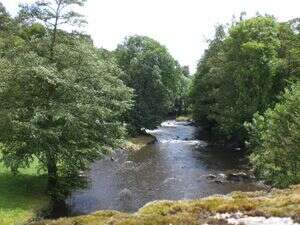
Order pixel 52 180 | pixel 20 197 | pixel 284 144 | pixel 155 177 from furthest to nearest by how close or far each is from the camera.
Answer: pixel 155 177, pixel 52 180, pixel 284 144, pixel 20 197

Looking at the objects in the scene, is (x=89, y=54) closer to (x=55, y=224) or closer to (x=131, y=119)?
(x=55, y=224)

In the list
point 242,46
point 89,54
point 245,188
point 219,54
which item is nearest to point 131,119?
point 219,54

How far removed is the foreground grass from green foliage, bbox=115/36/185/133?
66020 millimetres

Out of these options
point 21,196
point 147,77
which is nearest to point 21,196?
point 21,196

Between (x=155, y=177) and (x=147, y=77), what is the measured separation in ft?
127

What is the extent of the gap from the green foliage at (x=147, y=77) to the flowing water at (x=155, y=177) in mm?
11901

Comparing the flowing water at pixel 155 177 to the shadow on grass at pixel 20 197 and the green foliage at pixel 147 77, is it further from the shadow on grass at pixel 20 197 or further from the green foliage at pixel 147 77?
the green foliage at pixel 147 77

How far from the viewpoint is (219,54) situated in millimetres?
80562

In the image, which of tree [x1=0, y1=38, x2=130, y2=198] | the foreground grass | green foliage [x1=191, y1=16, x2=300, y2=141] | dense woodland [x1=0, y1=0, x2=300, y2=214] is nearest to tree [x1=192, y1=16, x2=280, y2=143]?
green foliage [x1=191, y1=16, x2=300, y2=141]

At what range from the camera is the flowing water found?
38.5 m

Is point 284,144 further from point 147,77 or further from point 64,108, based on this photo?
point 147,77

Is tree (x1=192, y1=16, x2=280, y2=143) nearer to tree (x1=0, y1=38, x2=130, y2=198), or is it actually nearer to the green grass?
tree (x1=0, y1=38, x2=130, y2=198)

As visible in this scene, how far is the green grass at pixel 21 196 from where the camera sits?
2923 cm

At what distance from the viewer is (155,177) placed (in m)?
48.3
